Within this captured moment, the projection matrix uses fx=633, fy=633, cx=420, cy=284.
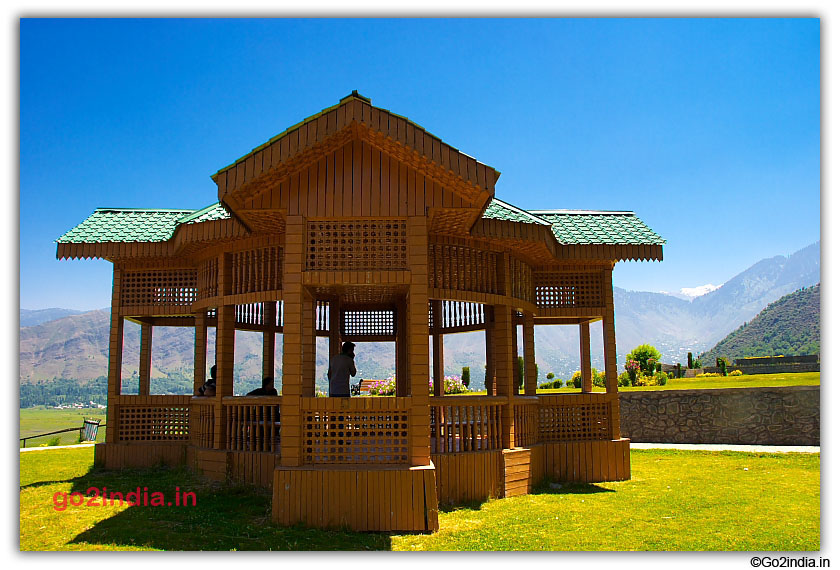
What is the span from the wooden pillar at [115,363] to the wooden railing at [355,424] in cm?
699

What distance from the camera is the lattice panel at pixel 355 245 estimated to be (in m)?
8.62

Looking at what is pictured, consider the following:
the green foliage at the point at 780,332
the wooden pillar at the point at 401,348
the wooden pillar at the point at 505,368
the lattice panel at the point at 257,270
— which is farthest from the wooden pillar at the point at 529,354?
the green foliage at the point at 780,332

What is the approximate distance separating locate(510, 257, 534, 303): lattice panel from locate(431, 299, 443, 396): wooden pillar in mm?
2861

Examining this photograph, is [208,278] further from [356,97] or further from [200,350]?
[356,97]

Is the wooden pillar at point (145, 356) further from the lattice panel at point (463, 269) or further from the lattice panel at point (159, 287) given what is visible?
the lattice panel at point (463, 269)

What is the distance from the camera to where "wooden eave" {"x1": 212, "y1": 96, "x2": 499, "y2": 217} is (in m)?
8.05

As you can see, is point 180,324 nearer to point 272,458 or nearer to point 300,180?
point 272,458

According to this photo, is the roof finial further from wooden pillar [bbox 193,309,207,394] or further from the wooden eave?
wooden pillar [bbox 193,309,207,394]

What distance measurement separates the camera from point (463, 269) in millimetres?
10391

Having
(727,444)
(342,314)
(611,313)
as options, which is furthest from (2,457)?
(727,444)

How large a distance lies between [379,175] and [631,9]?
376cm

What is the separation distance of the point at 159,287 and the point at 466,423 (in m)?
7.44

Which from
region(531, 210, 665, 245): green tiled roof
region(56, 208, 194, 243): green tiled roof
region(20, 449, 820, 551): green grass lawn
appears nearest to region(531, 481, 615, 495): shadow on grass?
region(20, 449, 820, 551): green grass lawn

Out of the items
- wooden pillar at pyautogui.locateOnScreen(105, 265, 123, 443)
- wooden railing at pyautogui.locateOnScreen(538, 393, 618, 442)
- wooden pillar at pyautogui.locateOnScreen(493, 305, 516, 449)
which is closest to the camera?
wooden pillar at pyautogui.locateOnScreen(493, 305, 516, 449)
